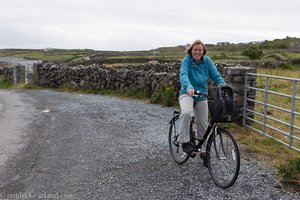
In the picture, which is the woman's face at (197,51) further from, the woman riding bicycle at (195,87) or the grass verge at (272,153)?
the grass verge at (272,153)

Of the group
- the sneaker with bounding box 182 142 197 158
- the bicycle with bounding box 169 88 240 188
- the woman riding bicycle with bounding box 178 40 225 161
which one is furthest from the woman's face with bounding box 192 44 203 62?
the sneaker with bounding box 182 142 197 158

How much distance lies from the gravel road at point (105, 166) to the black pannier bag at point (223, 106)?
3.22ft

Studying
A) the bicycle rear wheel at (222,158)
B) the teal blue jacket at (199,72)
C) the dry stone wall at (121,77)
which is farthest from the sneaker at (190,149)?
the dry stone wall at (121,77)

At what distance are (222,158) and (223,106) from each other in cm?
82

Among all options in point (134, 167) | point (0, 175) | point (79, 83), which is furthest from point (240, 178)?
point (79, 83)

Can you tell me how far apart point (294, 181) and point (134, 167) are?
247 cm

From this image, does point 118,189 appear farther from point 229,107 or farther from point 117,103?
point 117,103

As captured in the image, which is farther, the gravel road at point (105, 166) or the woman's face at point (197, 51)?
the woman's face at point (197, 51)

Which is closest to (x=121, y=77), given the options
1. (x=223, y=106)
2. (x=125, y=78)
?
(x=125, y=78)

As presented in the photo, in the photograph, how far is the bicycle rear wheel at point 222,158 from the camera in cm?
518

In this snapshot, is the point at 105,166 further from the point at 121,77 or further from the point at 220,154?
the point at 121,77

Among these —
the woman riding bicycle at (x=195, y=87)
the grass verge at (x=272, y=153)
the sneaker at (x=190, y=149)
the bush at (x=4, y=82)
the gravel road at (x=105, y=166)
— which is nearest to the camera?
the gravel road at (x=105, y=166)

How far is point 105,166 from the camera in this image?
6.34 meters

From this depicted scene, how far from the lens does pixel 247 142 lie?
7.89 m
